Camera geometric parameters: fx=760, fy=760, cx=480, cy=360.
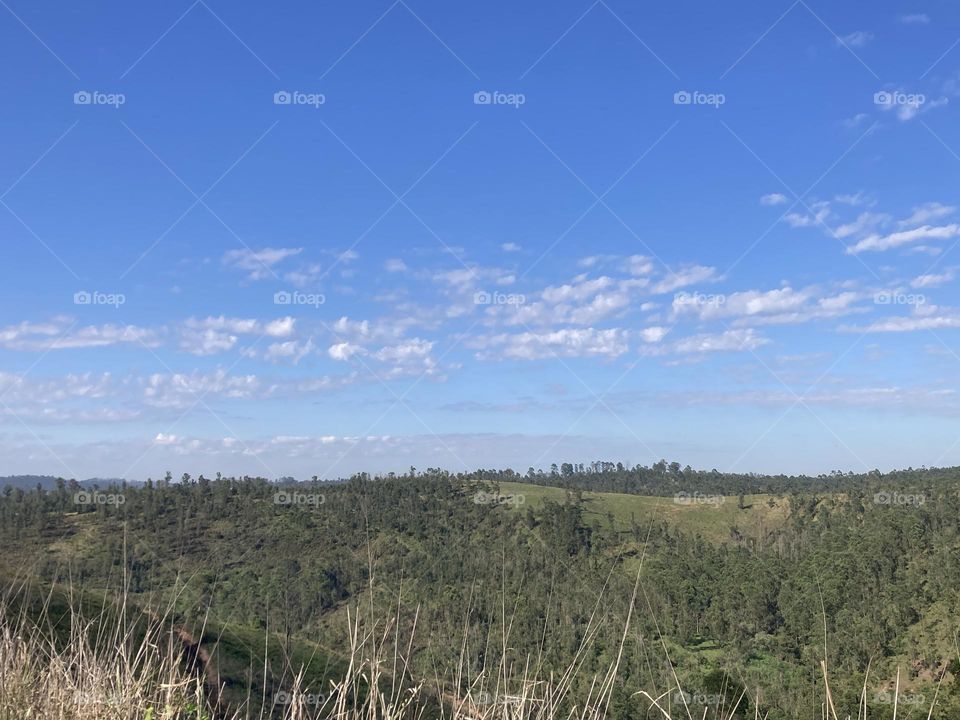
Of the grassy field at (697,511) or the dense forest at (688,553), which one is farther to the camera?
the grassy field at (697,511)

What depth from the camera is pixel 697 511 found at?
178 metres

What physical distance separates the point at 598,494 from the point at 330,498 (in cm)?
6786

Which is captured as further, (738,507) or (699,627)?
(738,507)

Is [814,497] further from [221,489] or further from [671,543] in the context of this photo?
[221,489]

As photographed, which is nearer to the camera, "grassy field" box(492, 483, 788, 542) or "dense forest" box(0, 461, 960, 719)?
"dense forest" box(0, 461, 960, 719)

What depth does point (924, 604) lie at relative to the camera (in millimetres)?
98125

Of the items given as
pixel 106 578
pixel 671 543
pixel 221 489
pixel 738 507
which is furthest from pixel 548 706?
pixel 738 507

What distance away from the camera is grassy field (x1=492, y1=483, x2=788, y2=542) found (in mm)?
164250

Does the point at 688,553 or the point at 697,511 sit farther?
the point at 697,511

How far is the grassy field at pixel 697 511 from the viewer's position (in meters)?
164

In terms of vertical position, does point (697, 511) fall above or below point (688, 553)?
above

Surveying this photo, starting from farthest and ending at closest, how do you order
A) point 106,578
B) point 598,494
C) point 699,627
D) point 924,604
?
point 598,494, point 699,627, point 924,604, point 106,578

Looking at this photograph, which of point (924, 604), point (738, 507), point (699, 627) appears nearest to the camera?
point (924, 604)

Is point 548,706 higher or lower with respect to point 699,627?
higher
